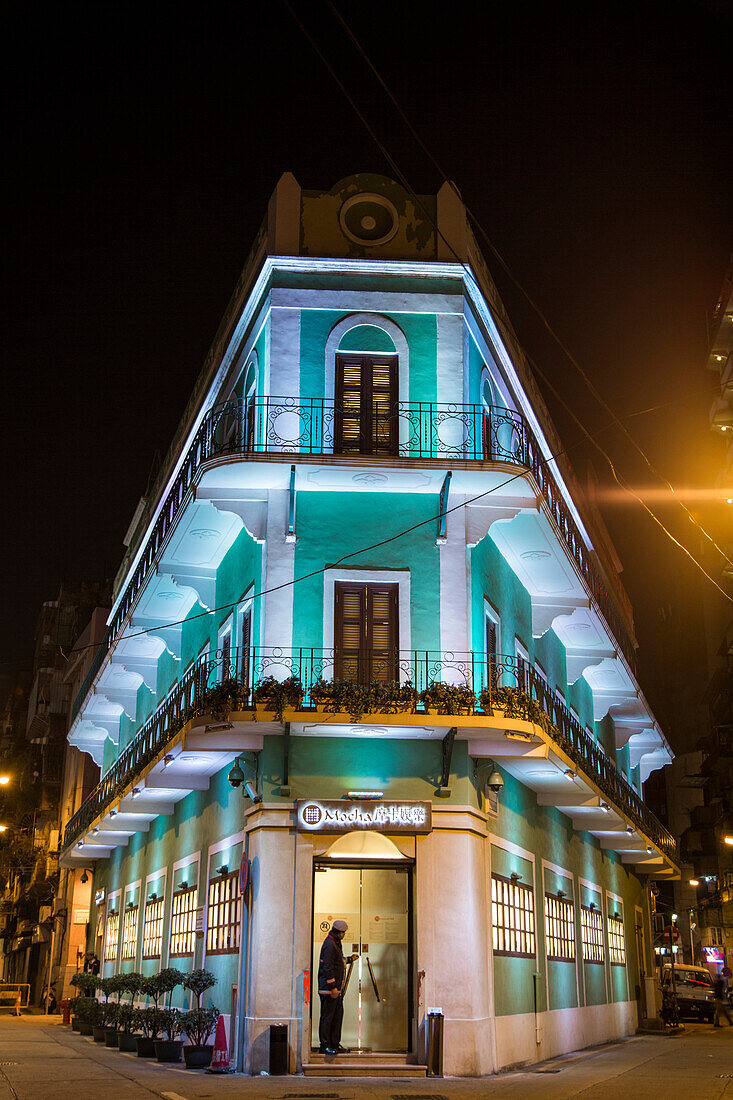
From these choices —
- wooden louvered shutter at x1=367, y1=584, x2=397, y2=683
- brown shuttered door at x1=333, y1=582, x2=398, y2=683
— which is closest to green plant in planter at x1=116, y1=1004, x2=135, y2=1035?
brown shuttered door at x1=333, y1=582, x2=398, y2=683

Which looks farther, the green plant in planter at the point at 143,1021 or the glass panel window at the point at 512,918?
the green plant in planter at the point at 143,1021

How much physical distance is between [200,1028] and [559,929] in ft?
31.1

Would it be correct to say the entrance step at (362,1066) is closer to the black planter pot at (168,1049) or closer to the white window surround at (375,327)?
the black planter pot at (168,1049)

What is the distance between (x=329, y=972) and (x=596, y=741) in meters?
17.1

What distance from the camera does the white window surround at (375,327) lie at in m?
19.8

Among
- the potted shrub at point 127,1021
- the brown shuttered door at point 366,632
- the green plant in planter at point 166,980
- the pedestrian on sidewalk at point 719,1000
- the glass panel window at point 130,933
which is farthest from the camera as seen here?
the pedestrian on sidewalk at point 719,1000

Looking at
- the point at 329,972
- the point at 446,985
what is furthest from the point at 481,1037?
the point at 329,972

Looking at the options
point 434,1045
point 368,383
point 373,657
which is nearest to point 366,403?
point 368,383

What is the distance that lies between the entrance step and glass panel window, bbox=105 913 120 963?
17.6 metres

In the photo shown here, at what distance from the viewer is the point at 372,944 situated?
1831 cm

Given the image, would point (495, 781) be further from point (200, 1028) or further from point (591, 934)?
point (591, 934)

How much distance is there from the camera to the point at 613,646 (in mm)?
27672

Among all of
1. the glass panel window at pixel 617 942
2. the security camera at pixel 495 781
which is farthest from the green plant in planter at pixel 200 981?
the glass panel window at pixel 617 942

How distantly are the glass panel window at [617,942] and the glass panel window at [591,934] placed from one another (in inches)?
65.9
